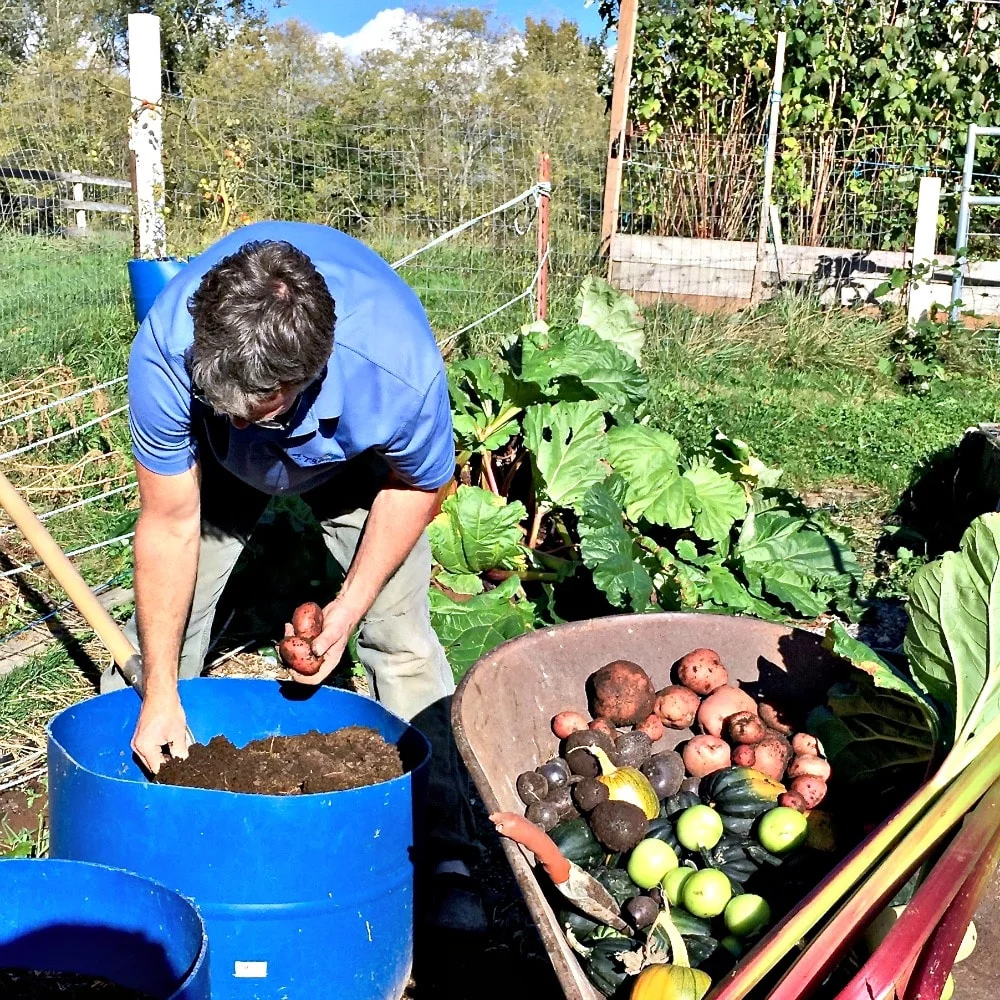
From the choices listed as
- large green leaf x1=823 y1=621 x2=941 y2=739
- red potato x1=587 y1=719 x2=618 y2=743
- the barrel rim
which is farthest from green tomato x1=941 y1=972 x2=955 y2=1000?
the barrel rim

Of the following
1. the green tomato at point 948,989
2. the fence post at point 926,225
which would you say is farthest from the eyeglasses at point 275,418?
the fence post at point 926,225

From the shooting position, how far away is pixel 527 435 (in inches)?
185

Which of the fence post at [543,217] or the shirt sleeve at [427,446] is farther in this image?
the fence post at [543,217]

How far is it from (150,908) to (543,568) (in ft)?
9.25

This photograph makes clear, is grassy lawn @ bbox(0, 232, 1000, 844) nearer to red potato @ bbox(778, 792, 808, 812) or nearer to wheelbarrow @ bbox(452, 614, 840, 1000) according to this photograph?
wheelbarrow @ bbox(452, 614, 840, 1000)

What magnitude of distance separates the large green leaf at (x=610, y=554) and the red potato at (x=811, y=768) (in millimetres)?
1232

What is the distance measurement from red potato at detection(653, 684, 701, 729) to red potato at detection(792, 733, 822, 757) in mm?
260

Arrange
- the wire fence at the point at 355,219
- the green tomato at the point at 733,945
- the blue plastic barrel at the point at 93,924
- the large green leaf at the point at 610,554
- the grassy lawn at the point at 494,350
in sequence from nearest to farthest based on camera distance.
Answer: the blue plastic barrel at the point at 93,924 → the green tomato at the point at 733,945 → the large green leaf at the point at 610,554 → the grassy lawn at the point at 494,350 → the wire fence at the point at 355,219

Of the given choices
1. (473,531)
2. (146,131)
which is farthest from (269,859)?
(146,131)

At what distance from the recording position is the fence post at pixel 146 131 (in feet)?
19.0

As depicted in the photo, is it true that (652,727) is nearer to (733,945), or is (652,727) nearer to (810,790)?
(810,790)

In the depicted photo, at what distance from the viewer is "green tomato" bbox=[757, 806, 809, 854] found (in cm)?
A: 231

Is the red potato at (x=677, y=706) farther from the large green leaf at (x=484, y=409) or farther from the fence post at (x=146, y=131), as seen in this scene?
the fence post at (x=146, y=131)

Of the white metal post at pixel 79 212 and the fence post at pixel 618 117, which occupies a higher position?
the fence post at pixel 618 117
